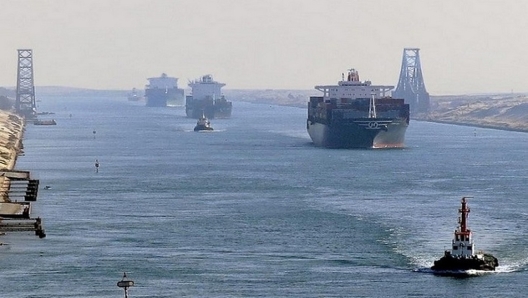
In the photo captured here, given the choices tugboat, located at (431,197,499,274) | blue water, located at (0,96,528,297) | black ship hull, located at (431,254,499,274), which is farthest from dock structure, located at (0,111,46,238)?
tugboat, located at (431,197,499,274)

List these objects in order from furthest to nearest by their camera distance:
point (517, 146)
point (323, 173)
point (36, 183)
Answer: point (517, 146) → point (323, 173) → point (36, 183)

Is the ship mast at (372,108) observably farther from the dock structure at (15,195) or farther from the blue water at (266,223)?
the dock structure at (15,195)

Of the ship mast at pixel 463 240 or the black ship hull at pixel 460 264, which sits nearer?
the ship mast at pixel 463 240

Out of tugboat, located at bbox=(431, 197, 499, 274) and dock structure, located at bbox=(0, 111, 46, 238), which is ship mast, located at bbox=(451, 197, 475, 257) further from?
dock structure, located at bbox=(0, 111, 46, 238)

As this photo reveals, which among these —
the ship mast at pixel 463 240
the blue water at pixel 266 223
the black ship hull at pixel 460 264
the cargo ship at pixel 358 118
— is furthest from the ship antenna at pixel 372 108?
the ship mast at pixel 463 240

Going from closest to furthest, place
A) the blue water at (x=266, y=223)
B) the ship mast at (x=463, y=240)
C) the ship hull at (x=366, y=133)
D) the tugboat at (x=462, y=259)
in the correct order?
the blue water at (x=266, y=223) → the ship mast at (x=463, y=240) → the tugboat at (x=462, y=259) → the ship hull at (x=366, y=133)

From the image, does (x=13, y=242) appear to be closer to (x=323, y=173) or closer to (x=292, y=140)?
(x=323, y=173)

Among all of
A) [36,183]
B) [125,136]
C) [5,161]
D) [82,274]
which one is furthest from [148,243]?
[125,136]

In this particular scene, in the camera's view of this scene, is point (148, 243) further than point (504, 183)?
No
